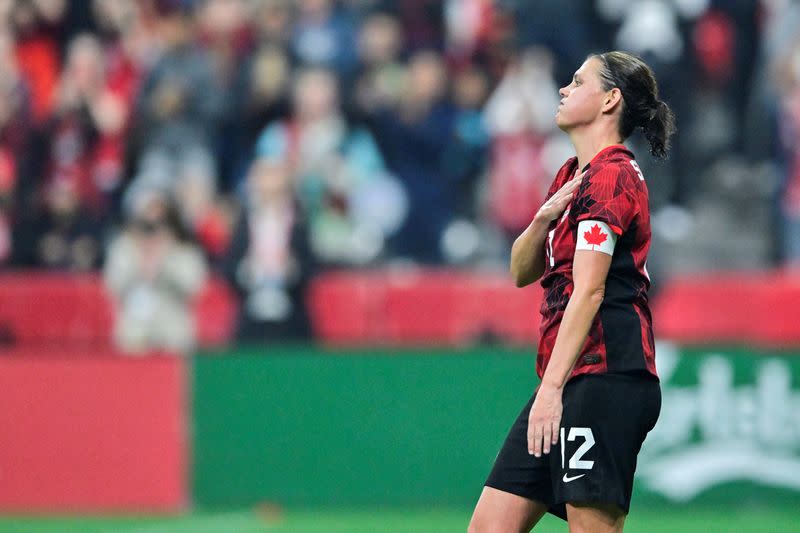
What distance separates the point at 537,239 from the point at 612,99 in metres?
0.52

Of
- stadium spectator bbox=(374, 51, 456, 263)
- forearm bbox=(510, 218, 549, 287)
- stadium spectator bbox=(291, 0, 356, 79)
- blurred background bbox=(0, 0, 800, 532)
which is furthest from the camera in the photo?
stadium spectator bbox=(291, 0, 356, 79)

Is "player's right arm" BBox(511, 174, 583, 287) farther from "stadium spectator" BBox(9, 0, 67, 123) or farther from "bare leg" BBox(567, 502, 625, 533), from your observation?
"stadium spectator" BBox(9, 0, 67, 123)

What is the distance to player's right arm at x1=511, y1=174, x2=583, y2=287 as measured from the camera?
4.51 meters

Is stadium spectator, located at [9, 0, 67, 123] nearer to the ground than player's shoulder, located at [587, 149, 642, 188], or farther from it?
farther from it

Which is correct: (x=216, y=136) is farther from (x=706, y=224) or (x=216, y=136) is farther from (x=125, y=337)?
(x=706, y=224)

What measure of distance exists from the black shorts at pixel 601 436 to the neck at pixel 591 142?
712mm

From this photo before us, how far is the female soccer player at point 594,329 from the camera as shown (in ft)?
14.0

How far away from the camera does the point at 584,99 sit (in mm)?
4469

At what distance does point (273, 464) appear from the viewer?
31.1ft

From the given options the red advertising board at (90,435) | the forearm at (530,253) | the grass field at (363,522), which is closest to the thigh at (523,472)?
the forearm at (530,253)

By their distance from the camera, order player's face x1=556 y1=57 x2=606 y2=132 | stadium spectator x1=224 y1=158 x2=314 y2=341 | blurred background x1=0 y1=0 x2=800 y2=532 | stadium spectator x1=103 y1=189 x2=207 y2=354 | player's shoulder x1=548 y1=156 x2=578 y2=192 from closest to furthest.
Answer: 1. player's face x1=556 y1=57 x2=606 y2=132
2. player's shoulder x1=548 y1=156 x2=578 y2=192
3. blurred background x1=0 y1=0 x2=800 y2=532
4. stadium spectator x1=224 y1=158 x2=314 y2=341
5. stadium spectator x1=103 y1=189 x2=207 y2=354

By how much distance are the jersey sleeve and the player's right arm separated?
0.40 feet

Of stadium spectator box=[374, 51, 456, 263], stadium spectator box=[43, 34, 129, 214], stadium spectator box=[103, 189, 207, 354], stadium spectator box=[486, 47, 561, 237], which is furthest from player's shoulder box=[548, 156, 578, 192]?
stadium spectator box=[43, 34, 129, 214]

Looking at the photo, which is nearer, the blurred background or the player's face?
the player's face
